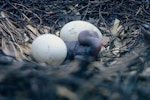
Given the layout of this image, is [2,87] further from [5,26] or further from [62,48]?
[5,26]

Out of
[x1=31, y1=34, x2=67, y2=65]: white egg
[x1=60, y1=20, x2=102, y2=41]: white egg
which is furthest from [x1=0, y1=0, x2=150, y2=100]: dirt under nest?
[x1=60, y1=20, x2=102, y2=41]: white egg

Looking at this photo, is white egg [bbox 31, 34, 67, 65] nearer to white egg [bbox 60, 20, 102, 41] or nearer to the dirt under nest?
the dirt under nest

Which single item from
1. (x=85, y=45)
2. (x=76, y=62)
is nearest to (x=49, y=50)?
(x=85, y=45)

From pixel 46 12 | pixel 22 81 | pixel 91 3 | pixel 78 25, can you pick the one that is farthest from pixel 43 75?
pixel 91 3

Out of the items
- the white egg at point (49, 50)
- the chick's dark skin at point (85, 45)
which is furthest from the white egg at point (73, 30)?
the white egg at point (49, 50)

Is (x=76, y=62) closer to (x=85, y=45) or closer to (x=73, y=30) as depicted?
(x=85, y=45)

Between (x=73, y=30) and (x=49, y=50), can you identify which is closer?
(x=49, y=50)
